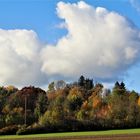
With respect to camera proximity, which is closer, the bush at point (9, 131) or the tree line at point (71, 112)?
the bush at point (9, 131)

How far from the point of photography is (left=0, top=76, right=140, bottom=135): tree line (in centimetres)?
10269

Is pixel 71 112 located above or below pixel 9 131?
above

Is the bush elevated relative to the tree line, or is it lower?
lower

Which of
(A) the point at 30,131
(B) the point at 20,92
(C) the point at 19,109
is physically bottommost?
(A) the point at 30,131

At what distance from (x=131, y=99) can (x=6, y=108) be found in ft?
101

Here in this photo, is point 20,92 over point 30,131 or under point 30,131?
over

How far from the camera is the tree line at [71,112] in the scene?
103 m

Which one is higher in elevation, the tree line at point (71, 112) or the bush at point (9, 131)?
the tree line at point (71, 112)

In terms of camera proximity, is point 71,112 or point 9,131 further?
point 71,112

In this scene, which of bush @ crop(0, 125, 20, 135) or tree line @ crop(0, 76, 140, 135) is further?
tree line @ crop(0, 76, 140, 135)

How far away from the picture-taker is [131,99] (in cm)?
12100

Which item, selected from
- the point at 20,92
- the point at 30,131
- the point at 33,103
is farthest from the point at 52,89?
the point at 30,131

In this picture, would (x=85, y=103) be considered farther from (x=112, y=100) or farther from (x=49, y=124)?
(x=49, y=124)

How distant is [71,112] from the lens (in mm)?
122000
